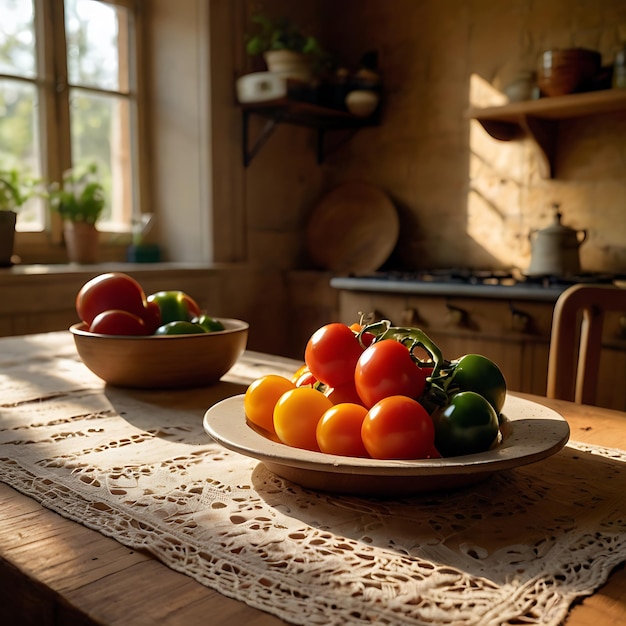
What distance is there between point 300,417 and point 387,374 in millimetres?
92

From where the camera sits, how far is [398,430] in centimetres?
58

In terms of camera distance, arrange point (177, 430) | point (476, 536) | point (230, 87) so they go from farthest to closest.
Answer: point (230, 87)
point (177, 430)
point (476, 536)

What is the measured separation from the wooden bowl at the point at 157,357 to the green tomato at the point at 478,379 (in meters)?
0.48

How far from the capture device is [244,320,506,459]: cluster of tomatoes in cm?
59

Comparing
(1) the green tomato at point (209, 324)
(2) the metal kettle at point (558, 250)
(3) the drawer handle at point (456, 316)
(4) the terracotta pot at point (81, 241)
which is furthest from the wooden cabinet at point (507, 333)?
(1) the green tomato at point (209, 324)

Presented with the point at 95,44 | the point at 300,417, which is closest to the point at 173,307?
the point at 300,417

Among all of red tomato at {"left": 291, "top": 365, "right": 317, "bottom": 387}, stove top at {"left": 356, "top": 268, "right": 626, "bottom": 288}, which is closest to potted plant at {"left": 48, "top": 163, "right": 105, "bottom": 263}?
stove top at {"left": 356, "top": 268, "right": 626, "bottom": 288}

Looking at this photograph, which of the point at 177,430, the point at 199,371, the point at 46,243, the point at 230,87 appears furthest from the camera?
the point at 230,87

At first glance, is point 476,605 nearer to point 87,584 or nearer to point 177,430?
point 87,584

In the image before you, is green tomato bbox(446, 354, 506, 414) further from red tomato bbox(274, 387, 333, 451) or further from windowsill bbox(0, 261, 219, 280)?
windowsill bbox(0, 261, 219, 280)

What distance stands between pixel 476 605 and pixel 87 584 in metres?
0.26

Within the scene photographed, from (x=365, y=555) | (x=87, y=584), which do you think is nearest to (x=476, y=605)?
(x=365, y=555)

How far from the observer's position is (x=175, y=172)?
2926mm

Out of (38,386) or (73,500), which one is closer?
(73,500)
